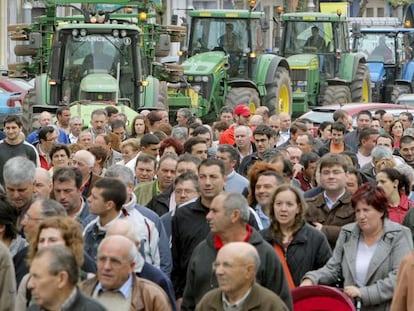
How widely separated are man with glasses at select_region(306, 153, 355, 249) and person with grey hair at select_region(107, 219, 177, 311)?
2.79 metres

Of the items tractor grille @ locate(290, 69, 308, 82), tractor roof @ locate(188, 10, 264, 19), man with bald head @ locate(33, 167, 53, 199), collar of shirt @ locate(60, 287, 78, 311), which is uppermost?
collar of shirt @ locate(60, 287, 78, 311)

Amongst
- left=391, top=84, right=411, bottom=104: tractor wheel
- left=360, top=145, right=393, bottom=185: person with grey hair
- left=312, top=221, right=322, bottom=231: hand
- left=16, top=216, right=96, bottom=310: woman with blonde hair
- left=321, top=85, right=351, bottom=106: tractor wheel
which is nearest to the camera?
left=16, top=216, right=96, bottom=310: woman with blonde hair

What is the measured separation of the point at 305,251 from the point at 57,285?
3350 millimetres

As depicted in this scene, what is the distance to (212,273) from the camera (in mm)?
10789

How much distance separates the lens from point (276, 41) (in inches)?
1575

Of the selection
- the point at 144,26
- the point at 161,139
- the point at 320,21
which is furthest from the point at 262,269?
the point at 320,21

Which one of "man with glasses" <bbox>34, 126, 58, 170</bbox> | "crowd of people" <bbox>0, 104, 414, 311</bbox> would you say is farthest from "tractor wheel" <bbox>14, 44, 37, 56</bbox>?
"crowd of people" <bbox>0, 104, 414, 311</bbox>

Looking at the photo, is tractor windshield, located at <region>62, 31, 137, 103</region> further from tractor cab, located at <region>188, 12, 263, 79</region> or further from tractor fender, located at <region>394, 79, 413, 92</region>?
tractor fender, located at <region>394, 79, 413, 92</region>

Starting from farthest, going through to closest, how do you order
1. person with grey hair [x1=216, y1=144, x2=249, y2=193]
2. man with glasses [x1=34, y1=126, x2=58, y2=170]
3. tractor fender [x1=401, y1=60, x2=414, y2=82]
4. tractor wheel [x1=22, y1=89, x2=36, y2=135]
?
tractor fender [x1=401, y1=60, x2=414, y2=82] → tractor wheel [x1=22, y1=89, x2=36, y2=135] → man with glasses [x1=34, y1=126, x2=58, y2=170] → person with grey hair [x1=216, y1=144, x2=249, y2=193]

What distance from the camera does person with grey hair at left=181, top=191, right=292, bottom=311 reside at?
35.0ft

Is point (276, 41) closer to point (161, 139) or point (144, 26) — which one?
point (144, 26)

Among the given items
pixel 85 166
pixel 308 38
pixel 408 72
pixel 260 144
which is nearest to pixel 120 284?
pixel 85 166

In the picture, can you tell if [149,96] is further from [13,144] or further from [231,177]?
[231,177]

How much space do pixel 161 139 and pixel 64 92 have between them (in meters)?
10.8
